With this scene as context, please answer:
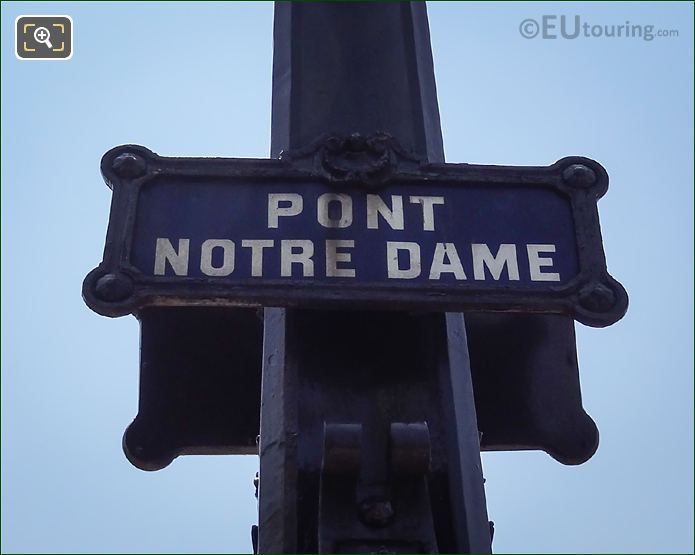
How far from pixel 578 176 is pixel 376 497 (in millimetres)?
1167

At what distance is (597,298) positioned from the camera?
2963mm

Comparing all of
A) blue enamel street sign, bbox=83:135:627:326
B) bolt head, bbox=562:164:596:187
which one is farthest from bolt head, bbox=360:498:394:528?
bolt head, bbox=562:164:596:187

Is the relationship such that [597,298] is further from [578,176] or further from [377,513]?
[377,513]

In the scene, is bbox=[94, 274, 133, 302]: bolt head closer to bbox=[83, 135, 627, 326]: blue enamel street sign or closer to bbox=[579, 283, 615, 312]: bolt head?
A: bbox=[83, 135, 627, 326]: blue enamel street sign

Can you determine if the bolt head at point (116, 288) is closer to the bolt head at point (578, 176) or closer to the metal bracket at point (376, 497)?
the metal bracket at point (376, 497)

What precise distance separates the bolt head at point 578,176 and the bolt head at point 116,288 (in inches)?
51.9

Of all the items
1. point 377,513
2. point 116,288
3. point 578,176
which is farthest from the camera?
point 578,176

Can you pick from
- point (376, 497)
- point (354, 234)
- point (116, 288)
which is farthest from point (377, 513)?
point (116, 288)

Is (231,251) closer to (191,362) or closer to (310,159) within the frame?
(310,159)

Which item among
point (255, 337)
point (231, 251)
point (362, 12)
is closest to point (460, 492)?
point (231, 251)

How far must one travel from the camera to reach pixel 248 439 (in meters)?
3.83

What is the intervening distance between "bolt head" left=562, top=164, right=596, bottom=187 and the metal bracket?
930 mm

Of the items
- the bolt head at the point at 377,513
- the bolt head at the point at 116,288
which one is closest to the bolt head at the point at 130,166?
the bolt head at the point at 116,288

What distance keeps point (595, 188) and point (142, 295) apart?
4.50ft
